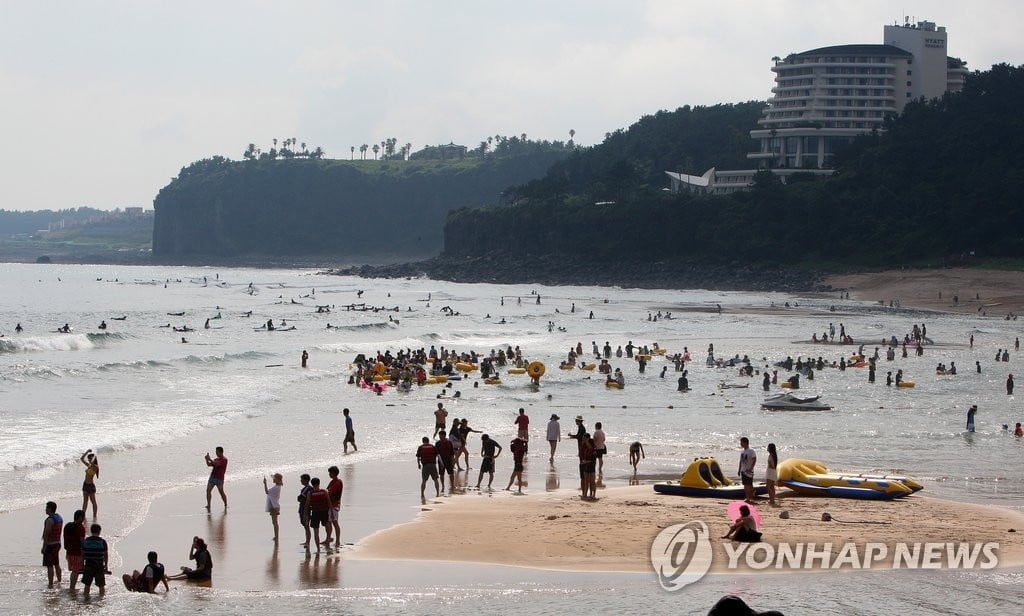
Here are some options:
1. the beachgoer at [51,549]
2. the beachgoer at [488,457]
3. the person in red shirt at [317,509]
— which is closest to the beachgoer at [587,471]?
the beachgoer at [488,457]

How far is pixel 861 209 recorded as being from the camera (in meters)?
108

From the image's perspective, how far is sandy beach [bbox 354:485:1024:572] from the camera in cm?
1430

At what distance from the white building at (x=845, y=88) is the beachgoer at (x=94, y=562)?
117 metres

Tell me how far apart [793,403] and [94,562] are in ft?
72.4

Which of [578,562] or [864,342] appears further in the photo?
[864,342]

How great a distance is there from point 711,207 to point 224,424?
9739 cm

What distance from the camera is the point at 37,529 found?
15891 millimetres

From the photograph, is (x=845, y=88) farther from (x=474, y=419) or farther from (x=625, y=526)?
(x=625, y=526)

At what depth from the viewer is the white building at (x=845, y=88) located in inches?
4838

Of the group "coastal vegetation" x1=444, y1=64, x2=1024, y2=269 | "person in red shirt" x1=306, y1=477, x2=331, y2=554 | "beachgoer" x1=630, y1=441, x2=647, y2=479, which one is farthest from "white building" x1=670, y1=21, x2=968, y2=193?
"person in red shirt" x1=306, y1=477, x2=331, y2=554

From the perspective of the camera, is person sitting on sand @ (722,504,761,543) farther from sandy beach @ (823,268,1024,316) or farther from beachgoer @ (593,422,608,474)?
sandy beach @ (823,268,1024,316)

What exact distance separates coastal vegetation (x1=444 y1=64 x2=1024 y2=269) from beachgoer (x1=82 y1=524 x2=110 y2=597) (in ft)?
296

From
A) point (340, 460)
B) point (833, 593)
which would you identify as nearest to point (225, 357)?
point (340, 460)

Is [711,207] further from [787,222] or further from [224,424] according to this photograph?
[224,424]
